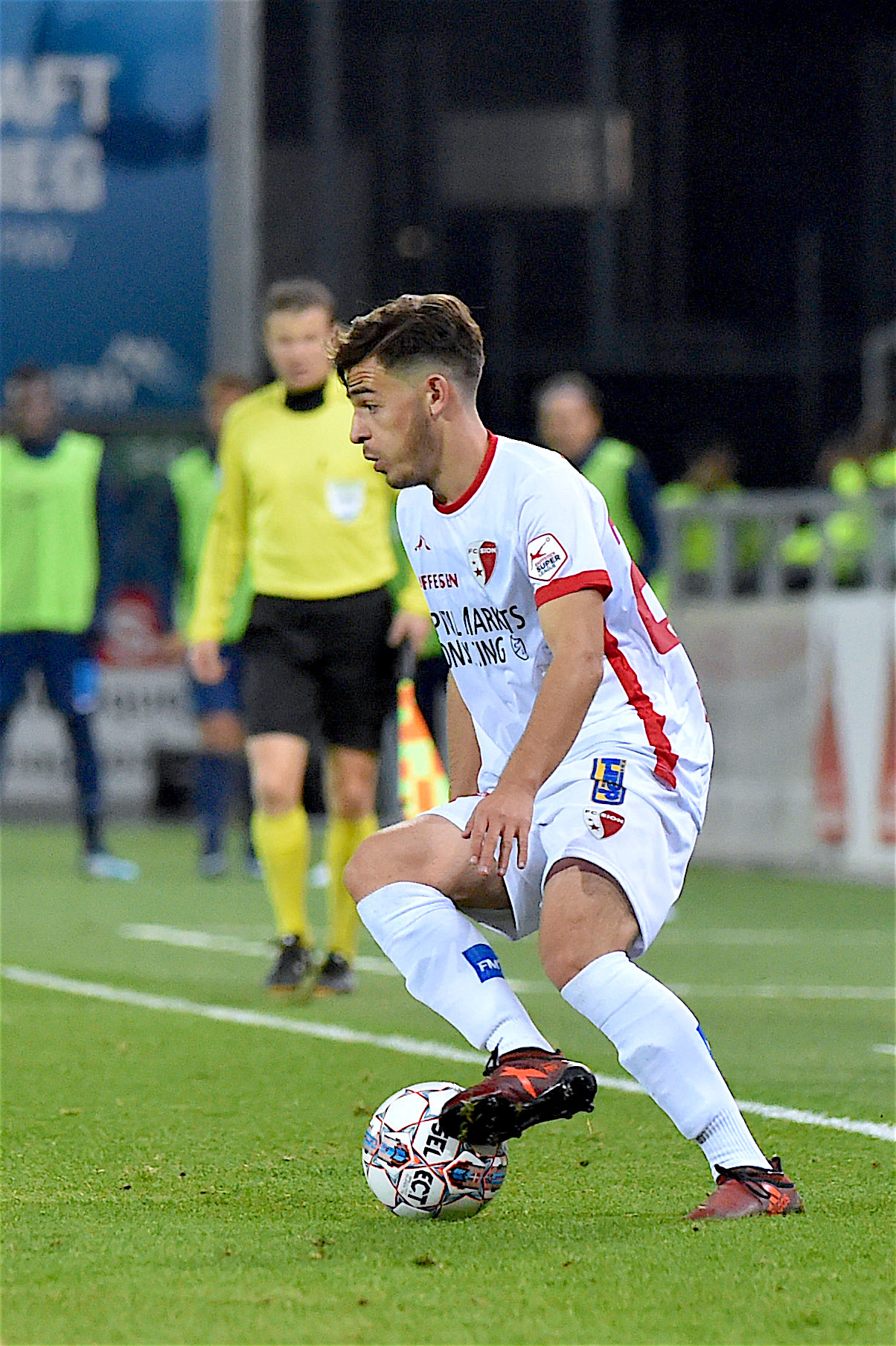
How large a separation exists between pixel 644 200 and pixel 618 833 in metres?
15.8

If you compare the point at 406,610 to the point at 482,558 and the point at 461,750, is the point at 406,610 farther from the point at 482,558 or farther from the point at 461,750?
the point at 482,558

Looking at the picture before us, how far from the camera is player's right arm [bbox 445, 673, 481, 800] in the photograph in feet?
15.3

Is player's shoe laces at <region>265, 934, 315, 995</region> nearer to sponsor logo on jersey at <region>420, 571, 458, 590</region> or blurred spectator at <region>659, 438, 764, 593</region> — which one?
sponsor logo on jersey at <region>420, 571, 458, 590</region>

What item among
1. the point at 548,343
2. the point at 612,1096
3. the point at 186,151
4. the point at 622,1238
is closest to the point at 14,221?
the point at 186,151

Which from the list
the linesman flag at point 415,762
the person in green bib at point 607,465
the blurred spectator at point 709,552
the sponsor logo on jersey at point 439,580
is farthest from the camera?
the blurred spectator at point 709,552

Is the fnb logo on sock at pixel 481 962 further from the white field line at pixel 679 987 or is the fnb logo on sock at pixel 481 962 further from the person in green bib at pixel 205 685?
the person in green bib at pixel 205 685

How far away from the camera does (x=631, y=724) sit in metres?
4.38

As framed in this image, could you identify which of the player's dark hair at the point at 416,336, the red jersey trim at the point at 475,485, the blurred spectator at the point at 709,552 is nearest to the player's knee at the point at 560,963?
the red jersey trim at the point at 475,485

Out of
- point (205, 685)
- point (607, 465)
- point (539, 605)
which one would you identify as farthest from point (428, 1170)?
point (205, 685)

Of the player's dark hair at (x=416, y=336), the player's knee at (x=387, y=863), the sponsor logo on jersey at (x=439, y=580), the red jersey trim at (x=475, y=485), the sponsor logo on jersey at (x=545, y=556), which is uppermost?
the player's dark hair at (x=416, y=336)

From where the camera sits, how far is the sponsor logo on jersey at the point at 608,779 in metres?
4.28

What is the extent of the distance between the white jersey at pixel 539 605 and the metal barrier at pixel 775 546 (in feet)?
24.5

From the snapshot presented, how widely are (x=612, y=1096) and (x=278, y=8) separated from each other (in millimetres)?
13695

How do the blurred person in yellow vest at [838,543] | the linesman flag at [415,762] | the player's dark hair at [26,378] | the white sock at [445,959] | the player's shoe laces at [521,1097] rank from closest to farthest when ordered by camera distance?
1. the player's shoe laces at [521,1097]
2. the white sock at [445,959]
3. the linesman flag at [415,762]
4. the player's dark hair at [26,378]
5. the blurred person in yellow vest at [838,543]
